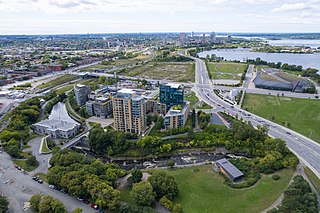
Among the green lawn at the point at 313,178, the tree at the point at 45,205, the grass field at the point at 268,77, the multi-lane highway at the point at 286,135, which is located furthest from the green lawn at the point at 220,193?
the grass field at the point at 268,77

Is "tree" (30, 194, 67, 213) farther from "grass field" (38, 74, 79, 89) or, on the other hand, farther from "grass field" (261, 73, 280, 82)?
"grass field" (261, 73, 280, 82)

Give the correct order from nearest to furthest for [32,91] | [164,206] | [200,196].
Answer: [164,206]
[200,196]
[32,91]

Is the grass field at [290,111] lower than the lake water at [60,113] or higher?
higher

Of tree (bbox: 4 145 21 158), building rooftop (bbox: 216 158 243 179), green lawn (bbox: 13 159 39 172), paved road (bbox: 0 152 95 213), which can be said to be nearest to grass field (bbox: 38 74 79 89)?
tree (bbox: 4 145 21 158)

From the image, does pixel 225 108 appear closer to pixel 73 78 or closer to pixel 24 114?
pixel 24 114

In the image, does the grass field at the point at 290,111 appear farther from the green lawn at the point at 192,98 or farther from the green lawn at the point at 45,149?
the green lawn at the point at 45,149

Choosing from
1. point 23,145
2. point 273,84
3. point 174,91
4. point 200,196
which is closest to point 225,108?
point 174,91

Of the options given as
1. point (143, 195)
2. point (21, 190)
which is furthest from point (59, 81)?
point (143, 195)

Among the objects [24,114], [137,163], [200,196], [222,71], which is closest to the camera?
[200,196]
